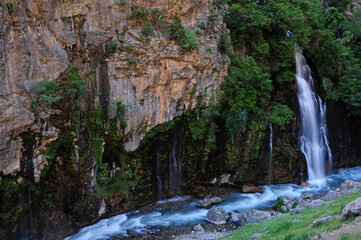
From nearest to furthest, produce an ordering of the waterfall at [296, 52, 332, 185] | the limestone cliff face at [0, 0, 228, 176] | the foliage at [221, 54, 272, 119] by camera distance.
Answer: the limestone cliff face at [0, 0, 228, 176]
the foliage at [221, 54, 272, 119]
the waterfall at [296, 52, 332, 185]

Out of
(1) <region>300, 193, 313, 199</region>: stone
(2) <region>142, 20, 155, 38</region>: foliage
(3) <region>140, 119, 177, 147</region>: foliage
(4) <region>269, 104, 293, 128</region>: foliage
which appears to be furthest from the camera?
(4) <region>269, 104, 293, 128</region>: foliage

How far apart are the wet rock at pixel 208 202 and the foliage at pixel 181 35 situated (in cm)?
700

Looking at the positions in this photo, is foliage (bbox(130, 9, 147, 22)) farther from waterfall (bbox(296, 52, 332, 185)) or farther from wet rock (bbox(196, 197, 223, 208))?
waterfall (bbox(296, 52, 332, 185))

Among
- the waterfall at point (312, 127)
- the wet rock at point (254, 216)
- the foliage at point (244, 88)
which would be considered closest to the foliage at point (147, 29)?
the foliage at point (244, 88)

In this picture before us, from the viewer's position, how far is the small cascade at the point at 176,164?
13.6 meters

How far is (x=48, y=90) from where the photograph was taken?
9.63m

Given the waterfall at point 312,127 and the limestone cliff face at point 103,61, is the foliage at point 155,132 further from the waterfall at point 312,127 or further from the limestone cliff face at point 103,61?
the waterfall at point 312,127

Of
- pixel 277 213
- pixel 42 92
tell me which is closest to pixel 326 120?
pixel 277 213

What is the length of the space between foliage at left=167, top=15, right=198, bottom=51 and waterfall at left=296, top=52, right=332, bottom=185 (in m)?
7.69

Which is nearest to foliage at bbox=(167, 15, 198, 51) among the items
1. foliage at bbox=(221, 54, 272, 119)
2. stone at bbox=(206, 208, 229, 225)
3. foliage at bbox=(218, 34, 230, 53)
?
foliage at bbox=(218, 34, 230, 53)

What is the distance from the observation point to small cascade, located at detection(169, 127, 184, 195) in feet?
44.7

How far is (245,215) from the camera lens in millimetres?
11227

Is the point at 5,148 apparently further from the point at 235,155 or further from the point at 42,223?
the point at 235,155

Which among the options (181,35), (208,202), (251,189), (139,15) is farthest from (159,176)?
(139,15)
